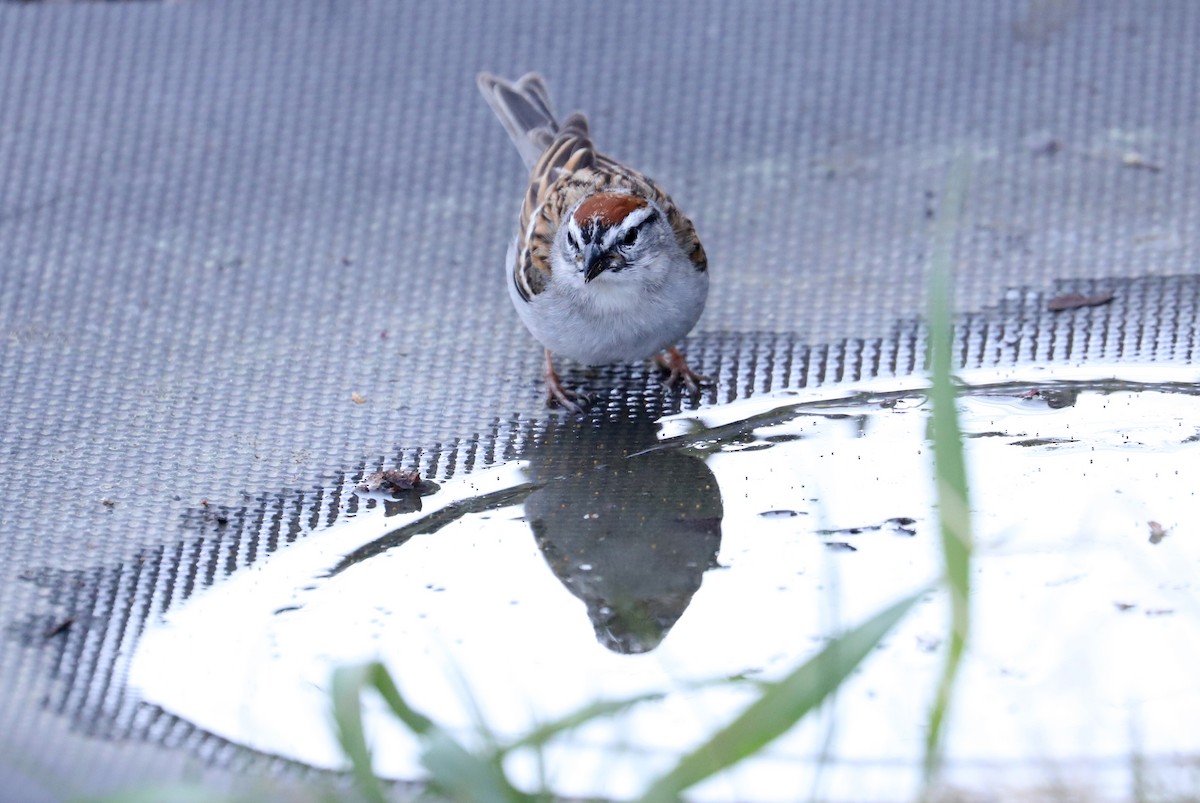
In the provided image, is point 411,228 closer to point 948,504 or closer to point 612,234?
point 612,234

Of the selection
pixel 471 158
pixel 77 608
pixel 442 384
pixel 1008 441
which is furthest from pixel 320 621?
pixel 471 158

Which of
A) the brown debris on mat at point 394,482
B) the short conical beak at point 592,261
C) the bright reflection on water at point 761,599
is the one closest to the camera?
the bright reflection on water at point 761,599

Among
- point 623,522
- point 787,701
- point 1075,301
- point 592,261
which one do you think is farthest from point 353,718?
point 1075,301

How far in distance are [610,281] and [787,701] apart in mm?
2185

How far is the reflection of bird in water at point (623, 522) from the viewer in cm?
321

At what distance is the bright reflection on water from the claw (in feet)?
0.32

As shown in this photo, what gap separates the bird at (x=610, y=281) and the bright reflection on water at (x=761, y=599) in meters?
0.23

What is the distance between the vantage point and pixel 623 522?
352 cm

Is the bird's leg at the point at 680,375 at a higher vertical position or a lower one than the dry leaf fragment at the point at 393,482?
higher

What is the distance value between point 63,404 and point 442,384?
107 cm

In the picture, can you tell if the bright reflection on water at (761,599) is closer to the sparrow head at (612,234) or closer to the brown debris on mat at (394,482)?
the brown debris on mat at (394,482)

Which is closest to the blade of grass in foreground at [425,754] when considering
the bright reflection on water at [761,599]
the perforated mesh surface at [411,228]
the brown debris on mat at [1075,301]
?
the bright reflection on water at [761,599]

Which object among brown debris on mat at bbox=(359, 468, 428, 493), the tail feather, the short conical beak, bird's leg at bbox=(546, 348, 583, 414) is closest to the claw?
bird's leg at bbox=(546, 348, 583, 414)

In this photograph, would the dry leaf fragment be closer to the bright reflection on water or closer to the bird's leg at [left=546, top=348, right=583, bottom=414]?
the bright reflection on water
